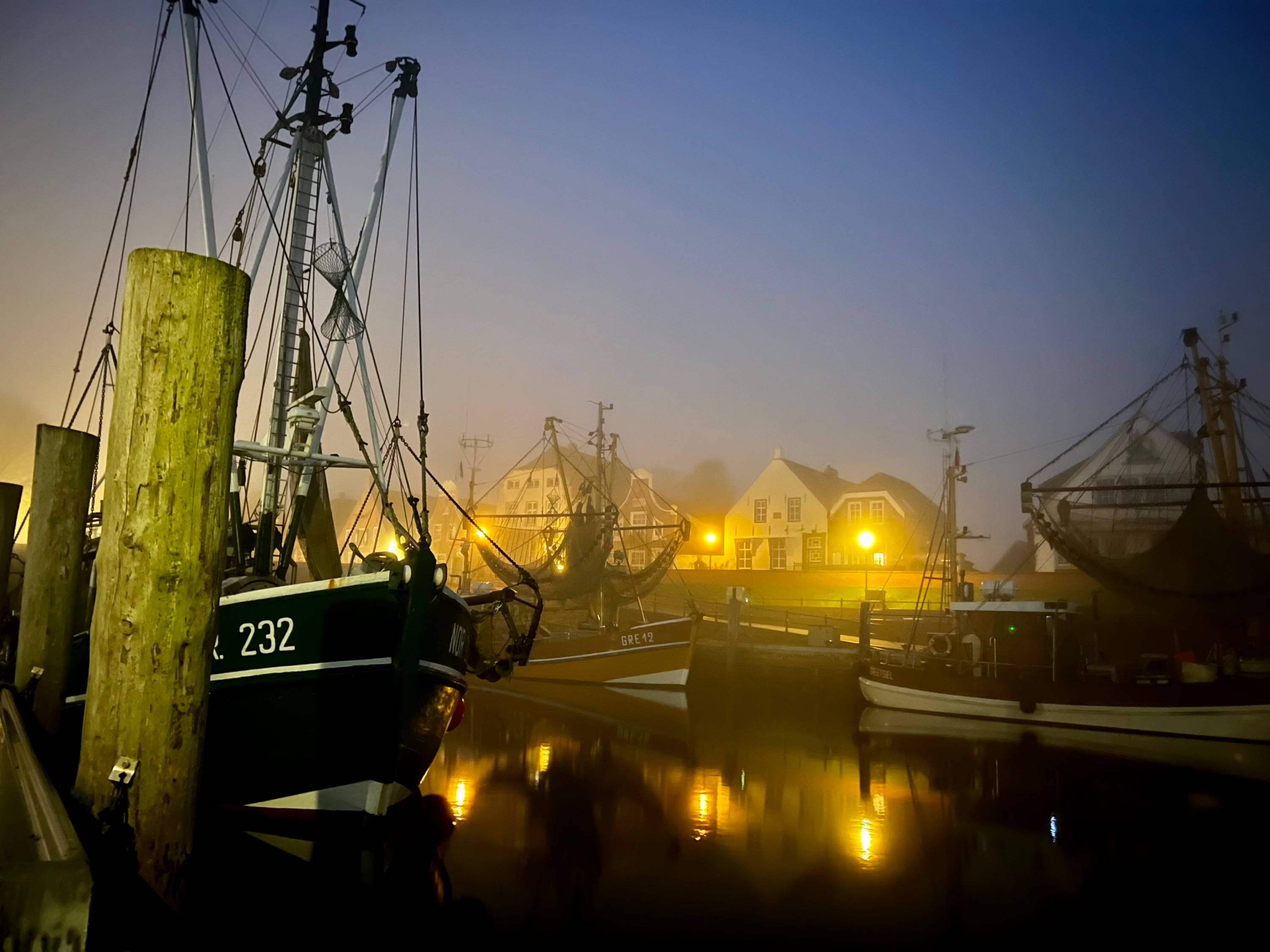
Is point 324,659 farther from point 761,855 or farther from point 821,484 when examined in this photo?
point 821,484

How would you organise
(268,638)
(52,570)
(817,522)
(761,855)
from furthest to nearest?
(817,522) < (761,855) < (52,570) < (268,638)

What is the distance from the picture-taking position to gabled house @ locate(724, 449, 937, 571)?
42.2m

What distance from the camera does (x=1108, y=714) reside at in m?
17.3

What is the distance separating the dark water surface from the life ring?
3.06 metres

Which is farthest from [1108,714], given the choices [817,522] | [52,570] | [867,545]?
[817,522]

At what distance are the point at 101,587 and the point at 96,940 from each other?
1.83 m

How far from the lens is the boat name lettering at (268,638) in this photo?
7.63 metres

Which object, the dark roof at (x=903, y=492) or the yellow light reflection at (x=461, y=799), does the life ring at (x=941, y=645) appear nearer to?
the yellow light reflection at (x=461, y=799)

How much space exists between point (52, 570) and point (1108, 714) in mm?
19731

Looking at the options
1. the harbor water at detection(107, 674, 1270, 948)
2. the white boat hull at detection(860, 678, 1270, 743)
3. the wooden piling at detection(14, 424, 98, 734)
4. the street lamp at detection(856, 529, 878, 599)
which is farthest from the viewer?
the street lamp at detection(856, 529, 878, 599)

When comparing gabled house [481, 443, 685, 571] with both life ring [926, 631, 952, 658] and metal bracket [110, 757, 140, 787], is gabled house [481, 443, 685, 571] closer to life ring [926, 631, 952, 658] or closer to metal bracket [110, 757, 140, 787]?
life ring [926, 631, 952, 658]

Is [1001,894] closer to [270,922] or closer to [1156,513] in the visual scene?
[270,922]

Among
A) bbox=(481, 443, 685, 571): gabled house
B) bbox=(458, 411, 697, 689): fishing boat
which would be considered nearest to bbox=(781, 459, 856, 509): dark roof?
bbox=(481, 443, 685, 571): gabled house

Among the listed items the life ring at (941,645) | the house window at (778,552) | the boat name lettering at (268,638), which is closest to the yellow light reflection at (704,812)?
the boat name lettering at (268,638)
